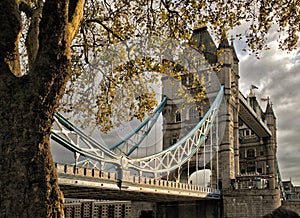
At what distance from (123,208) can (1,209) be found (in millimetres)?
45011

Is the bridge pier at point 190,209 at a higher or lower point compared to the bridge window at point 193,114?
lower

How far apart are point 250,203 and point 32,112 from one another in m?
27.5

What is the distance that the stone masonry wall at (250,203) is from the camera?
29469mm

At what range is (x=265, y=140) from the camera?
50.7 m

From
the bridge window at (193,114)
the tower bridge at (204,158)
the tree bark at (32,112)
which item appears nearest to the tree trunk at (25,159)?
the tree bark at (32,112)

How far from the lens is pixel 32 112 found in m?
4.48

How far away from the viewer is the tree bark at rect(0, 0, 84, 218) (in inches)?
167

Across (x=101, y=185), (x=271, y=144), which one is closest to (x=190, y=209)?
(x=101, y=185)

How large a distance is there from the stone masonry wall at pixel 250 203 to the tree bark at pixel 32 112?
2681 centimetres

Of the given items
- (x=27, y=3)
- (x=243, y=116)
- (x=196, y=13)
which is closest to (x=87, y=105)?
(x=196, y=13)

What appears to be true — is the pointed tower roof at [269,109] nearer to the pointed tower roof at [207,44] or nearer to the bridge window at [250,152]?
the bridge window at [250,152]

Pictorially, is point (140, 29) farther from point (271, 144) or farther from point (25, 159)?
point (271, 144)

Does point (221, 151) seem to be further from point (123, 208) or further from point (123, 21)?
point (123, 21)

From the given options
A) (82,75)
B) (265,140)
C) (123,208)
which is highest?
(265,140)
